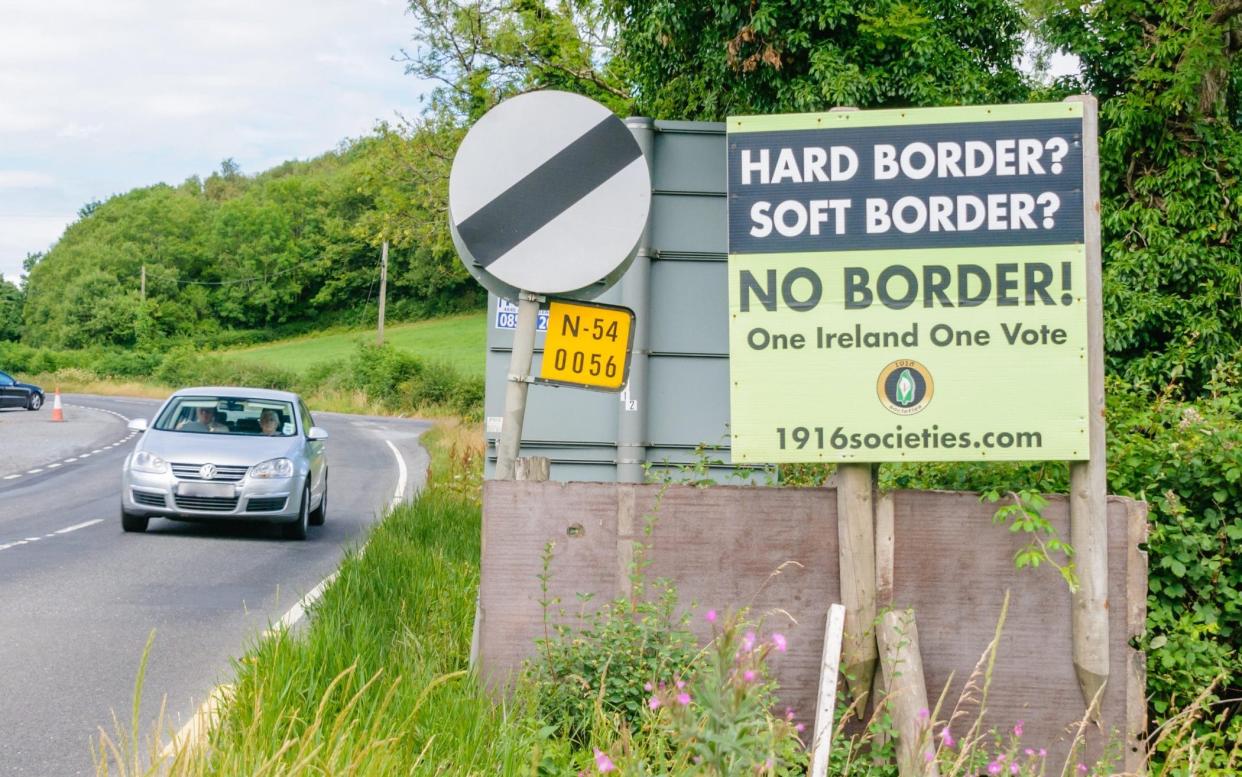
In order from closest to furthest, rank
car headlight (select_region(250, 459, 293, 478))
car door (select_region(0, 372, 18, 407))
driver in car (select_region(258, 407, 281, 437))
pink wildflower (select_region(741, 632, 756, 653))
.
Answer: pink wildflower (select_region(741, 632, 756, 653)) < car headlight (select_region(250, 459, 293, 478)) < driver in car (select_region(258, 407, 281, 437)) < car door (select_region(0, 372, 18, 407))

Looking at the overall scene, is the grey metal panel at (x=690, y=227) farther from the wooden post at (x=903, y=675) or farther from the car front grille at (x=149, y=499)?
the car front grille at (x=149, y=499)

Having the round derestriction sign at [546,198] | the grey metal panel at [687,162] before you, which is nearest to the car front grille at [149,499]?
the grey metal panel at [687,162]

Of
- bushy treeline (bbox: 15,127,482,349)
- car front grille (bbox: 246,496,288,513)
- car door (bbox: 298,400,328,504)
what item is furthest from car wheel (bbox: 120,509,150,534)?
bushy treeline (bbox: 15,127,482,349)

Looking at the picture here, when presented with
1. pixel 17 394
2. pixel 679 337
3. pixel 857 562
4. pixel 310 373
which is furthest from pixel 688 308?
pixel 310 373

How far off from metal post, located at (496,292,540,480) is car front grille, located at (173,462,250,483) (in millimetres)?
9290

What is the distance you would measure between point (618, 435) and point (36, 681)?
12.4 ft

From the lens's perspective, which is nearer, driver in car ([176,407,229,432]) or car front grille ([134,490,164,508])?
car front grille ([134,490,164,508])

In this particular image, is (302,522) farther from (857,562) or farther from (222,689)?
(857,562)

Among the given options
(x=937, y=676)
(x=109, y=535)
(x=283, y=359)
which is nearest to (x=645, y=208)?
(x=937, y=676)

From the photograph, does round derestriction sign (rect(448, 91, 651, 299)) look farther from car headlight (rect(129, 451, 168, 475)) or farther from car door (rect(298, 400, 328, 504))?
car door (rect(298, 400, 328, 504))

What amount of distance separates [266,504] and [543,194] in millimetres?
9637

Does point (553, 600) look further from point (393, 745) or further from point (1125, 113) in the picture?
point (1125, 113)

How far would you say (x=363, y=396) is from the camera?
61.2m

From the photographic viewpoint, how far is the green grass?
256 ft
